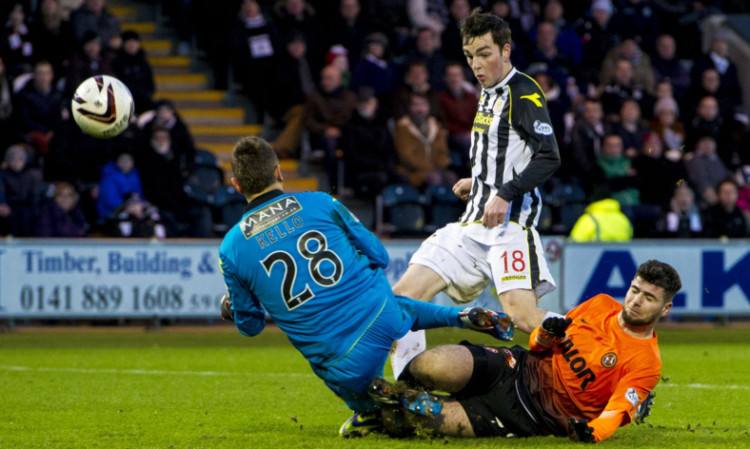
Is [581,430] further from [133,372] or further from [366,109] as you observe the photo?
[366,109]

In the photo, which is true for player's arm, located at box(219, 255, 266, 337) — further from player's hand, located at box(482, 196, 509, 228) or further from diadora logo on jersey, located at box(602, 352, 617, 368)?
diadora logo on jersey, located at box(602, 352, 617, 368)

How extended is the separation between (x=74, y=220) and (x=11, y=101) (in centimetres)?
207

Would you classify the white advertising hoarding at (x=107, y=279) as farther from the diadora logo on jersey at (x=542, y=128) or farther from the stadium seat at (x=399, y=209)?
the diadora logo on jersey at (x=542, y=128)

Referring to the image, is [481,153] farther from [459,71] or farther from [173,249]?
[459,71]

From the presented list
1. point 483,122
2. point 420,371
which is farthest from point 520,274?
point 420,371

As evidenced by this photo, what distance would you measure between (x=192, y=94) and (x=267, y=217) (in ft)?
40.0

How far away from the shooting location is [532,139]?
6.25 metres

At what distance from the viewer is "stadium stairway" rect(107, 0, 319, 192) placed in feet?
53.0

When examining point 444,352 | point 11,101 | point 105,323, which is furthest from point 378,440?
point 11,101

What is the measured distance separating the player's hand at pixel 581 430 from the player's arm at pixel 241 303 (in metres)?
1.58

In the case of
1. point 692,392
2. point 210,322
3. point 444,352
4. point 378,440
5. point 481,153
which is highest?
point 481,153

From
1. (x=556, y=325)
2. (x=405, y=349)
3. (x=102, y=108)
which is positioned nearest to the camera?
(x=556, y=325)

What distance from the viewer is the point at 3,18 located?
1508 centimetres

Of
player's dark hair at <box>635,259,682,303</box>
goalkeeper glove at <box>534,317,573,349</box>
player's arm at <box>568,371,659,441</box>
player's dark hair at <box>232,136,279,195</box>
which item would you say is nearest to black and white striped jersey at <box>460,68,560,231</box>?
goalkeeper glove at <box>534,317,573,349</box>
